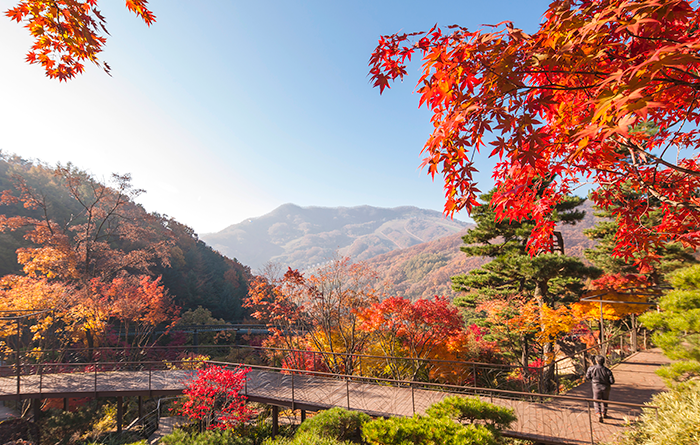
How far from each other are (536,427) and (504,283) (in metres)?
6.74

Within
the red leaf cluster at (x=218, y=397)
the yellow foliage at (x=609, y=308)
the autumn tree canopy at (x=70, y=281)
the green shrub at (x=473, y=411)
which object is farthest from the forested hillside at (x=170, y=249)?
the yellow foliage at (x=609, y=308)

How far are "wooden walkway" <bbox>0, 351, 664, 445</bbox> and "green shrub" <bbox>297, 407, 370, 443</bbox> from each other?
0.96 m

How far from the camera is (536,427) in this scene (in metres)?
5.09

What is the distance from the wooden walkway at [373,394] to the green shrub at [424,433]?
191cm

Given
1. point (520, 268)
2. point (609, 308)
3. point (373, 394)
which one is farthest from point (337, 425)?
point (609, 308)

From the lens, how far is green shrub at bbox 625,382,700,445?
2.82m

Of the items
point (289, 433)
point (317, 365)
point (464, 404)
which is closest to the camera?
point (464, 404)

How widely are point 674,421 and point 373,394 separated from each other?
548 cm

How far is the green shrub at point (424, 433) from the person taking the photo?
3.70 m

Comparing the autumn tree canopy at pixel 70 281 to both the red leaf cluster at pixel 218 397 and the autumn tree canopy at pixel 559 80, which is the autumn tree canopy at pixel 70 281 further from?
the autumn tree canopy at pixel 559 80

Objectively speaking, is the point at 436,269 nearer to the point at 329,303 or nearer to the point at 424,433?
the point at 329,303

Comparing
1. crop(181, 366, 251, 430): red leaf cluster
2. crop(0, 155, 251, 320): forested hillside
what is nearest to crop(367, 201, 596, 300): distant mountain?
crop(0, 155, 251, 320): forested hillside

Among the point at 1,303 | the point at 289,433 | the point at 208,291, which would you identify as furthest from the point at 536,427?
the point at 208,291

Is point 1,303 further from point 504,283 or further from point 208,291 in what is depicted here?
point 504,283
